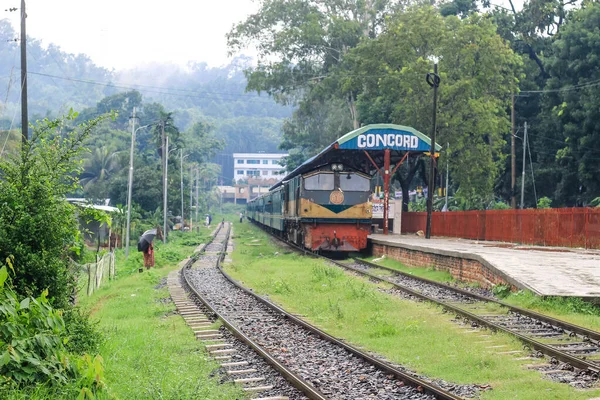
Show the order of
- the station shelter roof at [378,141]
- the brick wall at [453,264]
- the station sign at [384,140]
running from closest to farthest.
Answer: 1. the brick wall at [453,264]
2. the station shelter roof at [378,141]
3. the station sign at [384,140]

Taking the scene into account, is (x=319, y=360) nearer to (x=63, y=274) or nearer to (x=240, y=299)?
(x=63, y=274)

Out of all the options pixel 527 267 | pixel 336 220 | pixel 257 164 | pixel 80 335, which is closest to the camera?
pixel 80 335

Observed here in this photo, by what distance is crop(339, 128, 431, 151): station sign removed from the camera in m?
27.2

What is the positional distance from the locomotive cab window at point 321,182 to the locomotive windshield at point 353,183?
17.3 inches

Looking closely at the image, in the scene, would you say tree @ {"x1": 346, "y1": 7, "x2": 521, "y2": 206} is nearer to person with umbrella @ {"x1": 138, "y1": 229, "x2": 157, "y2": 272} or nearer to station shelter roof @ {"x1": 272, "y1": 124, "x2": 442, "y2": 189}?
station shelter roof @ {"x1": 272, "y1": 124, "x2": 442, "y2": 189}

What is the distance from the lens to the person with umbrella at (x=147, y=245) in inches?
950

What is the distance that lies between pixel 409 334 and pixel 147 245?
1559 centimetres

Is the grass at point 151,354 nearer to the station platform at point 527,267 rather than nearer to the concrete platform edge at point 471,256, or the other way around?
the concrete platform edge at point 471,256

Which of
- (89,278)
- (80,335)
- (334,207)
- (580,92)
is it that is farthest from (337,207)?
(580,92)

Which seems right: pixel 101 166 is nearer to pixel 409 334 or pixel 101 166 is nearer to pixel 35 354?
pixel 409 334

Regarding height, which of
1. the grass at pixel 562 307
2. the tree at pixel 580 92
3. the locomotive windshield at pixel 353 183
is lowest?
the grass at pixel 562 307

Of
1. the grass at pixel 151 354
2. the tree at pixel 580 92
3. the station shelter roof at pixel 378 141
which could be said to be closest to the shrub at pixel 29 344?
the grass at pixel 151 354

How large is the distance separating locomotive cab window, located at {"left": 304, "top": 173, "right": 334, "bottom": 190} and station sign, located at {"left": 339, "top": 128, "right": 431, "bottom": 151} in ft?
7.15

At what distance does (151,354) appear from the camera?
8883mm
